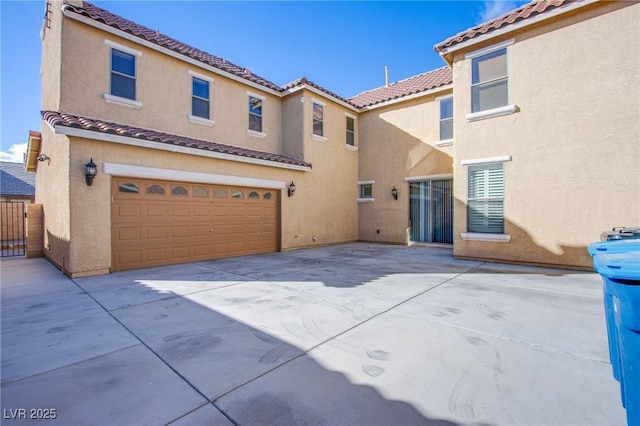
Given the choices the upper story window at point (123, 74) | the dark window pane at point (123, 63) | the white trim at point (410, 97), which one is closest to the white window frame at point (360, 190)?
the white trim at point (410, 97)

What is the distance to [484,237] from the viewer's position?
8773 mm

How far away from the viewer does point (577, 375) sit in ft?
9.00

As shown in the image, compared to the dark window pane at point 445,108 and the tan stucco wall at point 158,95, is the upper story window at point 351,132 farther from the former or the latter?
the dark window pane at point 445,108

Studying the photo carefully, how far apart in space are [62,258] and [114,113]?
4334 mm

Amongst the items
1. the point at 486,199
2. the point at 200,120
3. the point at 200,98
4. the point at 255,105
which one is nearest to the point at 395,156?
the point at 486,199

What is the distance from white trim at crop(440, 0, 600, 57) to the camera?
7.30 metres

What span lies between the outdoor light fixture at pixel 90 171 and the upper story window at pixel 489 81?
10578 millimetres

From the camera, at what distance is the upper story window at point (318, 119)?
1297 centimetres

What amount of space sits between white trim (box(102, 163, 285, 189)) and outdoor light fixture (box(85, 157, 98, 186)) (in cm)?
30

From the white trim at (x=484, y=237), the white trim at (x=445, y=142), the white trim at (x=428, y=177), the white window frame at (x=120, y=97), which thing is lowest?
the white trim at (x=484, y=237)

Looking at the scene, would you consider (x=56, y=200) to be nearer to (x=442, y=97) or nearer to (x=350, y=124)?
(x=350, y=124)

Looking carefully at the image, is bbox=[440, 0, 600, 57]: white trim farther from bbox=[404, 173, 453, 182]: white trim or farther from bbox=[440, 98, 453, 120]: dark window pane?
bbox=[404, 173, 453, 182]: white trim

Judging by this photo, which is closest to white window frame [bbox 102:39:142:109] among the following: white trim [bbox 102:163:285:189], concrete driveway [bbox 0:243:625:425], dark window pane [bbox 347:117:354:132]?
white trim [bbox 102:163:285:189]

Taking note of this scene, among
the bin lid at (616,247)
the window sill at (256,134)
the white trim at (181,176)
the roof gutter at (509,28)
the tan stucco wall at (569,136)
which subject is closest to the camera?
the bin lid at (616,247)
